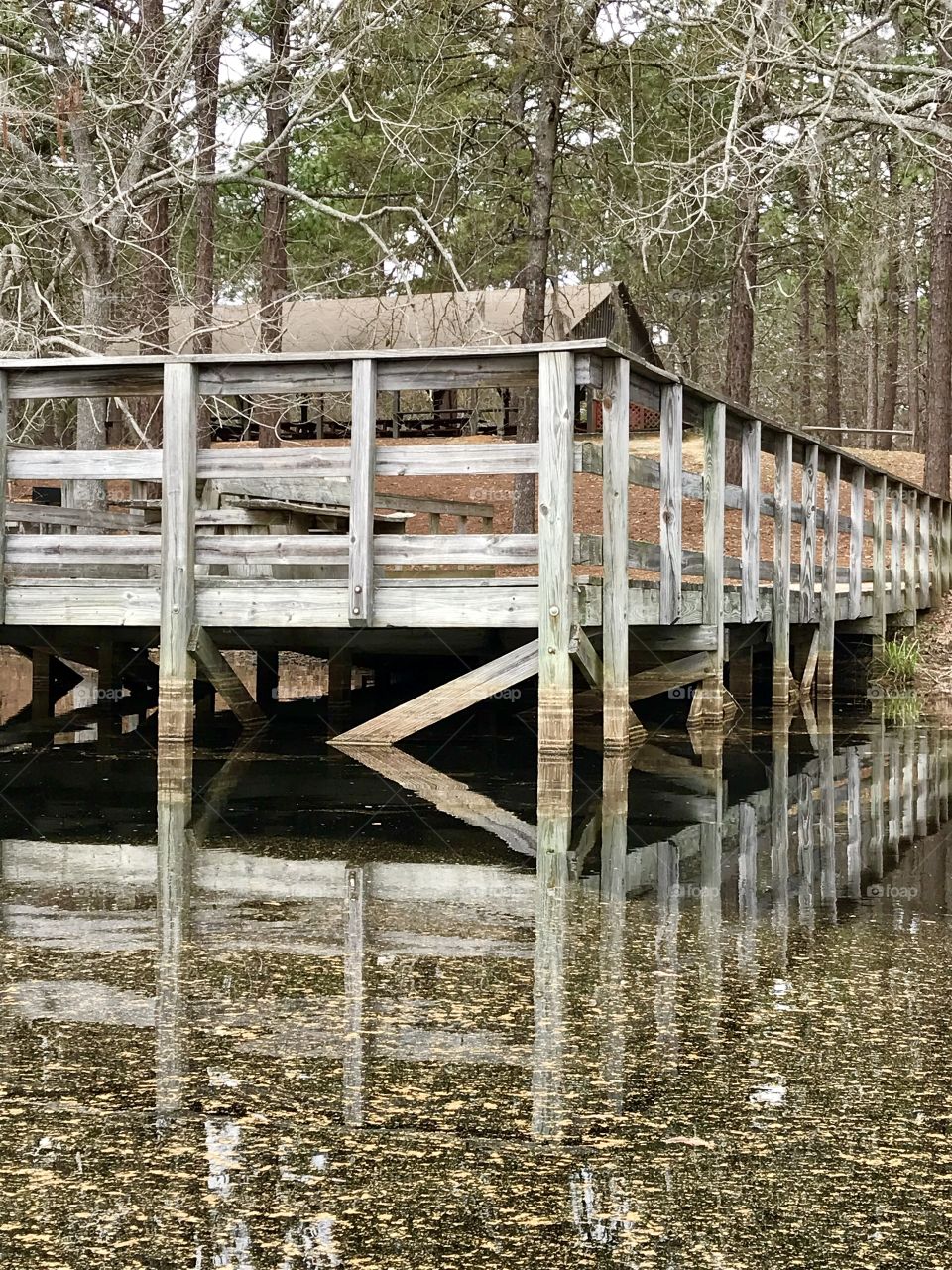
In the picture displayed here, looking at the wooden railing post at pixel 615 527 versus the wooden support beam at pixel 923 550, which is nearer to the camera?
the wooden railing post at pixel 615 527

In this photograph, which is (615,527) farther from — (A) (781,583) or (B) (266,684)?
(B) (266,684)

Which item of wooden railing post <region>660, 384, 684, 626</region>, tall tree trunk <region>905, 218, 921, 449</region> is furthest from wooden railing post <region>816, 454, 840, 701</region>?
tall tree trunk <region>905, 218, 921, 449</region>

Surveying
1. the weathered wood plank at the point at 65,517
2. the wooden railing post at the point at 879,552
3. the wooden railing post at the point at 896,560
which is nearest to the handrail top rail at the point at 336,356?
the weathered wood plank at the point at 65,517

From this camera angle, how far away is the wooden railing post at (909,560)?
796 inches

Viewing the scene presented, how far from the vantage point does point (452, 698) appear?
32.8 feet

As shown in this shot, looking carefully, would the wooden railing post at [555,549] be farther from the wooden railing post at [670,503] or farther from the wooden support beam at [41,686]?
the wooden support beam at [41,686]

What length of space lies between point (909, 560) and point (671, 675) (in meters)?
9.89

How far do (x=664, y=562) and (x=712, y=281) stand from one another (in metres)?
27.0

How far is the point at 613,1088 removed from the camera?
10.3 ft

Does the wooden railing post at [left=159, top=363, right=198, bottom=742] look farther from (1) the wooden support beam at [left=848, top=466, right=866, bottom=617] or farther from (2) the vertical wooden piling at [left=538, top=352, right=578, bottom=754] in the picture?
(1) the wooden support beam at [left=848, top=466, right=866, bottom=617]

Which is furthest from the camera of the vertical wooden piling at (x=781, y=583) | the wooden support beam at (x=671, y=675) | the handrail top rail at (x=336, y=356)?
the vertical wooden piling at (x=781, y=583)

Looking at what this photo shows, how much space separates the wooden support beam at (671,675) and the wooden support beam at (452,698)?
1716 millimetres

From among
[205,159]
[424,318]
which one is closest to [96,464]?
[205,159]

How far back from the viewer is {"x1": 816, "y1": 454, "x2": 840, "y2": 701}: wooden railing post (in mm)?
15727
